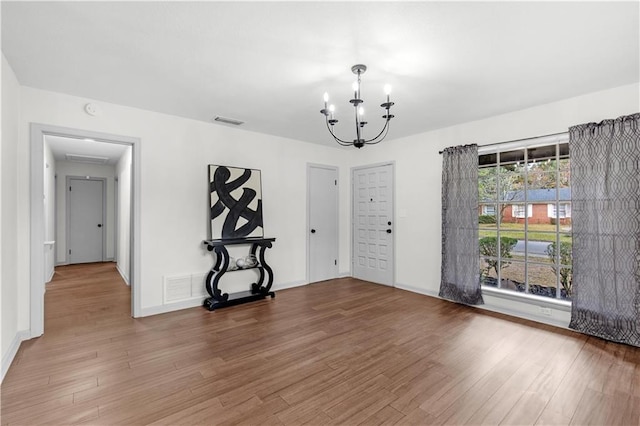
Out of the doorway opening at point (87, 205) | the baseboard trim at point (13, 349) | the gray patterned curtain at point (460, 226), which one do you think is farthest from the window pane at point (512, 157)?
the doorway opening at point (87, 205)

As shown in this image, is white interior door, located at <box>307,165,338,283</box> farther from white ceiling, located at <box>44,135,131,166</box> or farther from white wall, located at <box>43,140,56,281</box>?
white wall, located at <box>43,140,56,281</box>

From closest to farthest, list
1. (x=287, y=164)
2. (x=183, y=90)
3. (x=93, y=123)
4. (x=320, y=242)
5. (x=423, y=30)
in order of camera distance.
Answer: (x=423, y=30), (x=183, y=90), (x=93, y=123), (x=287, y=164), (x=320, y=242)

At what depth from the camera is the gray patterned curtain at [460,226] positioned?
4004 millimetres

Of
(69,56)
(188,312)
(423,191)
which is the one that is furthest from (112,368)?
A: (423,191)

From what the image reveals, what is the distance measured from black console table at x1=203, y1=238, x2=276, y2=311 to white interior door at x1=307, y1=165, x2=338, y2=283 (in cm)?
104

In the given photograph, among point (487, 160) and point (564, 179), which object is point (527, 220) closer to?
point (564, 179)

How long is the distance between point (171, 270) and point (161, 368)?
5.44ft

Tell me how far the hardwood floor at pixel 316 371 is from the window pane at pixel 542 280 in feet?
1.60

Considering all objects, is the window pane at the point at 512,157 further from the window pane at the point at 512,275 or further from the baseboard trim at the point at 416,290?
the baseboard trim at the point at 416,290

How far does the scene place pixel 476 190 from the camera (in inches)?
157

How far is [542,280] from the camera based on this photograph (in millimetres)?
3686

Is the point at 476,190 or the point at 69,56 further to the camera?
the point at 476,190

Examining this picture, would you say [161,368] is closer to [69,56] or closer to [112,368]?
[112,368]

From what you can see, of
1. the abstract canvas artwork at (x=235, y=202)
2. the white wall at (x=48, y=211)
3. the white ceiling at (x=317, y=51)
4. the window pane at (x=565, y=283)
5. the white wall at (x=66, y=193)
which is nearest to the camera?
the white ceiling at (x=317, y=51)
